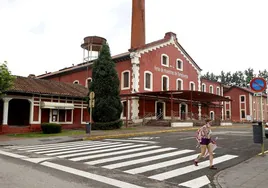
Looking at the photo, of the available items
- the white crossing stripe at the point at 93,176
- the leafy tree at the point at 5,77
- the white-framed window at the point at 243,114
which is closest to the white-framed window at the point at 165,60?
the leafy tree at the point at 5,77

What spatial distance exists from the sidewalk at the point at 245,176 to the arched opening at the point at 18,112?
21.1 meters

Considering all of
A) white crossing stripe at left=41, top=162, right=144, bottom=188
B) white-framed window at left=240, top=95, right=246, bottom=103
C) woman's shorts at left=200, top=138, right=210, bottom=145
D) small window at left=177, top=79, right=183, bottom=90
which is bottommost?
white crossing stripe at left=41, top=162, right=144, bottom=188

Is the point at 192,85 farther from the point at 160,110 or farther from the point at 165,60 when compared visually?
the point at 160,110

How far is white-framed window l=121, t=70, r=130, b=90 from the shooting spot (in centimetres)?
3175

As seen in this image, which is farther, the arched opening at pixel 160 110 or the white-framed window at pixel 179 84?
the white-framed window at pixel 179 84

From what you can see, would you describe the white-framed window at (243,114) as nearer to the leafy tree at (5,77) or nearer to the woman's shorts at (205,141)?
the leafy tree at (5,77)

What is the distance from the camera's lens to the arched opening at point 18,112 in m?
24.8

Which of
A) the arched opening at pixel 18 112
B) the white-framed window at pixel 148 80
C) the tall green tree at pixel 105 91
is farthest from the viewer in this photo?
the white-framed window at pixel 148 80

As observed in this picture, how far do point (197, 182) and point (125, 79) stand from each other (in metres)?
26.3

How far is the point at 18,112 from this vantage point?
2538cm

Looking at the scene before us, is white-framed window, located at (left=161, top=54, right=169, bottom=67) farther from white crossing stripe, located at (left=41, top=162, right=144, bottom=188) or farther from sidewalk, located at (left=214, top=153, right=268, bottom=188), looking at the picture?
white crossing stripe, located at (left=41, top=162, right=144, bottom=188)

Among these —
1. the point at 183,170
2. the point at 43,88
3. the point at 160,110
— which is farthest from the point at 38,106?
the point at 183,170

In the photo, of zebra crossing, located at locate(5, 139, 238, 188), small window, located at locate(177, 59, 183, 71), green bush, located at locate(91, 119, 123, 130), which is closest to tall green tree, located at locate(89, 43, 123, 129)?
green bush, located at locate(91, 119, 123, 130)

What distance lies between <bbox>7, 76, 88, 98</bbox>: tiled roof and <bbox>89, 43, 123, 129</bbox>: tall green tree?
316 centimetres
